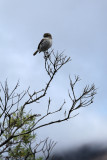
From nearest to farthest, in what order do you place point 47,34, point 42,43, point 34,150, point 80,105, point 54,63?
point 34,150
point 80,105
point 54,63
point 42,43
point 47,34

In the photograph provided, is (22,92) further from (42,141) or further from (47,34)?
(47,34)

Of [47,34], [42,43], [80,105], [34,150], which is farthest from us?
[47,34]

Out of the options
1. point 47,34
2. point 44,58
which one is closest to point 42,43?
point 47,34

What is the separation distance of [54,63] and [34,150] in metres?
2.65

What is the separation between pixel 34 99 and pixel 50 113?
73cm

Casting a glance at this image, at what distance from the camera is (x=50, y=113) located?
7262 millimetres

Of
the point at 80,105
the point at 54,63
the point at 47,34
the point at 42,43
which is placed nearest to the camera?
the point at 80,105

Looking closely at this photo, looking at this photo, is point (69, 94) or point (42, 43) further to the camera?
point (42, 43)

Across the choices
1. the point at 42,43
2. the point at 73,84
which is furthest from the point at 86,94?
the point at 42,43

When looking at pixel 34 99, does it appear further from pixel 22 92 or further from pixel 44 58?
pixel 44 58

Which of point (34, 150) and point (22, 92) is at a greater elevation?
point (22, 92)

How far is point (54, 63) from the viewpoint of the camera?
27.5 feet

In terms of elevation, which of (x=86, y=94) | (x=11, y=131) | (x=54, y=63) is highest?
(x=54, y=63)

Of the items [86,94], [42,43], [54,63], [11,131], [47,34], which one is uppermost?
[47,34]
